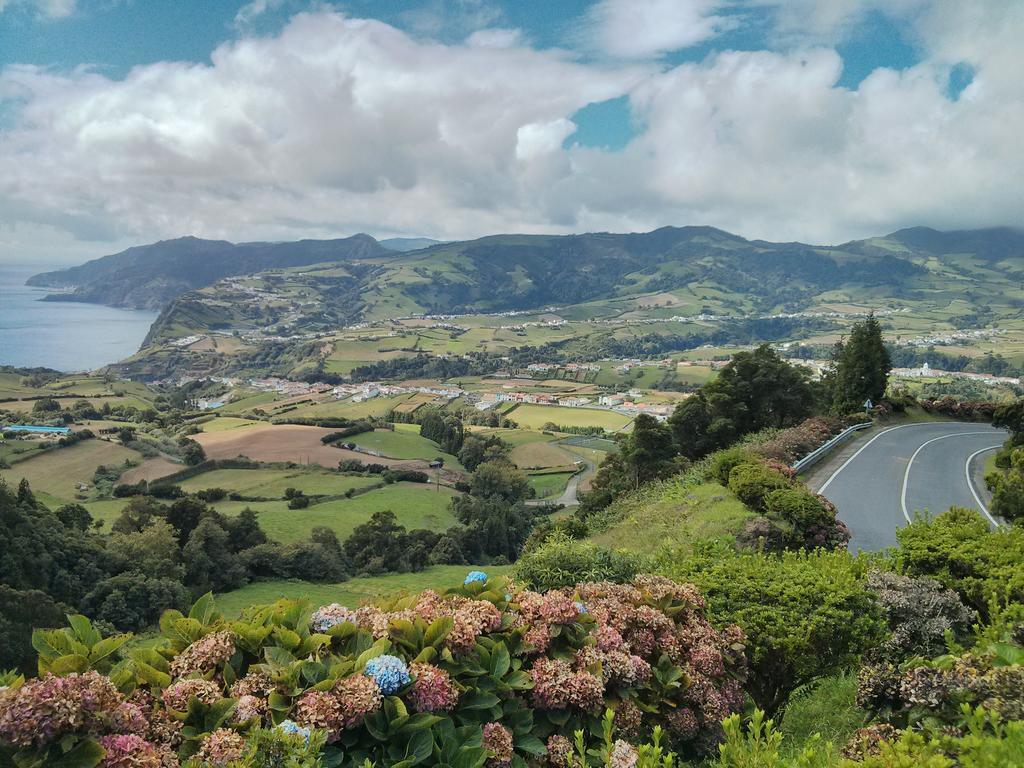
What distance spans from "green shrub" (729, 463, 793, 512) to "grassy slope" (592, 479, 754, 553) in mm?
261

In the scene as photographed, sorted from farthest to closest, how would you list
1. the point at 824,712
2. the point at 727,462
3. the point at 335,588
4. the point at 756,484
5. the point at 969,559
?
the point at 335,588, the point at 727,462, the point at 756,484, the point at 969,559, the point at 824,712

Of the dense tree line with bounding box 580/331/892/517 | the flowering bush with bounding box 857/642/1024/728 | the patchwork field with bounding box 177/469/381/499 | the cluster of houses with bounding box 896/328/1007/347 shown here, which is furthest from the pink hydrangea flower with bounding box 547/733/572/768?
the cluster of houses with bounding box 896/328/1007/347

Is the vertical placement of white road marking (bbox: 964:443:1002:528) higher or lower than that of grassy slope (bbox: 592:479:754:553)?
lower

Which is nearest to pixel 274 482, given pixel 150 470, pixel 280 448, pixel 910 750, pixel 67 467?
pixel 280 448

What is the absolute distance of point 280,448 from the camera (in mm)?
73125

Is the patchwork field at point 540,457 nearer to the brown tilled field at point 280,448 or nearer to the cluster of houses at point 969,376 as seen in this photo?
the brown tilled field at point 280,448

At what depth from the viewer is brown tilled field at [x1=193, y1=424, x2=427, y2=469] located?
69.6m

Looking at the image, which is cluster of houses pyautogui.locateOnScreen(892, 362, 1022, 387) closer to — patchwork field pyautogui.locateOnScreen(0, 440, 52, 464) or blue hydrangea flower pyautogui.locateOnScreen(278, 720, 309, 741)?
blue hydrangea flower pyautogui.locateOnScreen(278, 720, 309, 741)

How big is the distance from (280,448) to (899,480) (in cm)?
6810

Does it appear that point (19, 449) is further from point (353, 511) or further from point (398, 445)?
point (353, 511)

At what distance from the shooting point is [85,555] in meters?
33.8

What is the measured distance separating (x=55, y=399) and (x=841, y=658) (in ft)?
410

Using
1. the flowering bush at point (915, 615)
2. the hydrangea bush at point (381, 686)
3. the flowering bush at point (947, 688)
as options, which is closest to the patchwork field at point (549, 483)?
the flowering bush at point (915, 615)

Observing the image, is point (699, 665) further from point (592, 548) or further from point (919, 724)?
point (592, 548)
